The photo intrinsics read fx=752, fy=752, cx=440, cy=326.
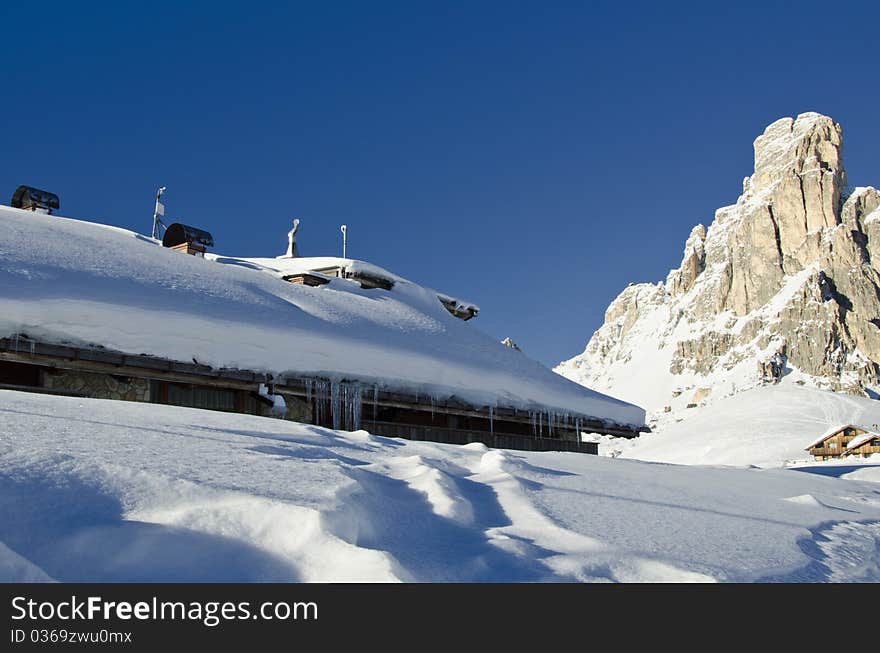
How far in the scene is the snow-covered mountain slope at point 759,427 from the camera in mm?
50375

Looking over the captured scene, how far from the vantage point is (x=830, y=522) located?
227 inches

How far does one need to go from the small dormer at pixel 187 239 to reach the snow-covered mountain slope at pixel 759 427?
131 feet

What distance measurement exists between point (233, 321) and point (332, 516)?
7718mm

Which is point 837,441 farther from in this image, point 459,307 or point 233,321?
point 233,321

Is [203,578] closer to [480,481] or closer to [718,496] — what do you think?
[480,481]

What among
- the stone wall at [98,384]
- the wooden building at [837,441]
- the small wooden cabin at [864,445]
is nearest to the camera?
the stone wall at [98,384]

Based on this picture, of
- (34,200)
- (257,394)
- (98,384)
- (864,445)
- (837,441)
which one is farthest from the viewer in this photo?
(837,441)

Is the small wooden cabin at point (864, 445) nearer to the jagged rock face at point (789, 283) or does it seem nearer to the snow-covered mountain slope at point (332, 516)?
the snow-covered mountain slope at point (332, 516)

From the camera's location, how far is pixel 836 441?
40.3 meters

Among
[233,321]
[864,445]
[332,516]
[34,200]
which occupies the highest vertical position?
[34,200]

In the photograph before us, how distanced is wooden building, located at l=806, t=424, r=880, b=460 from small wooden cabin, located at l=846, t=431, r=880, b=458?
407 millimetres

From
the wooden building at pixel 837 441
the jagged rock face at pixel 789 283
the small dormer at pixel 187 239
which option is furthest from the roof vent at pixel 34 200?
the jagged rock face at pixel 789 283

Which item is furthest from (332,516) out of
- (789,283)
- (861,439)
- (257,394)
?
(789,283)
